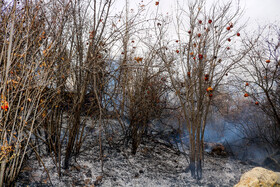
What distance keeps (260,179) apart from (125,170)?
7.62 feet

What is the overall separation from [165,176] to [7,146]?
294 centimetres

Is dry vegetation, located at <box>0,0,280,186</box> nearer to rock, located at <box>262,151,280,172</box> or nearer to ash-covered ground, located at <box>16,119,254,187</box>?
ash-covered ground, located at <box>16,119,254,187</box>

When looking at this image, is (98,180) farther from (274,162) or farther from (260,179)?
(274,162)

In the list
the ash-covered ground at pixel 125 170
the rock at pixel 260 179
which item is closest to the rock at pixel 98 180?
the ash-covered ground at pixel 125 170

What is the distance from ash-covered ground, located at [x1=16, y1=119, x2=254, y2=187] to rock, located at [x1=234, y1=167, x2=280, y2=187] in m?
1.37

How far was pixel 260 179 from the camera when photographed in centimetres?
265

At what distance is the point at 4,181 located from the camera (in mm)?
2412

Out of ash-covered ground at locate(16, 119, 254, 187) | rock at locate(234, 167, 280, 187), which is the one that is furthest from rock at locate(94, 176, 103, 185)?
rock at locate(234, 167, 280, 187)

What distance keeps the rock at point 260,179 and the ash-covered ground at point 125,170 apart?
1366 millimetres

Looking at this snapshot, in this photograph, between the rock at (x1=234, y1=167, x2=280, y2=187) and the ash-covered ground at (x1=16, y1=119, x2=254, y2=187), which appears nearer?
the rock at (x1=234, y1=167, x2=280, y2=187)

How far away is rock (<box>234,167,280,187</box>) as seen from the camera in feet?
8.57

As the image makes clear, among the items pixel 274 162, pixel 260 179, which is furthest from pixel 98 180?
pixel 274 162

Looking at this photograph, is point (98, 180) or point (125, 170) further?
point (125, 170)

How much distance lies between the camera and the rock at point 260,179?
261cm
